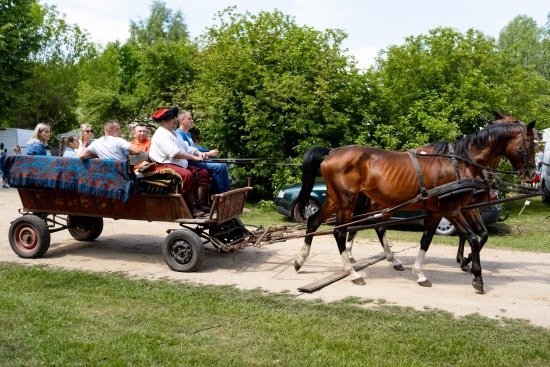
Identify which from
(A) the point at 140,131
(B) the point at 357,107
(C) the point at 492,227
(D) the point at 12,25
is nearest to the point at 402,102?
(B) the point at 357,107

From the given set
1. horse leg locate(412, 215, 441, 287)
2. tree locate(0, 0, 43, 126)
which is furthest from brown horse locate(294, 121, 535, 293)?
tree locate(0, 0, 43, 126)

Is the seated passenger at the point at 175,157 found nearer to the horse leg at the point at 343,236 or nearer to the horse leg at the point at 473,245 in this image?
the horse leg at the point at 343,236

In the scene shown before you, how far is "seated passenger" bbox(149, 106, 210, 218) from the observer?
25.5ft

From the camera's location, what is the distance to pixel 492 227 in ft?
42.2

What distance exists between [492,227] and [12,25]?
22.2m

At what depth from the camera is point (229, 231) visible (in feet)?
27.6

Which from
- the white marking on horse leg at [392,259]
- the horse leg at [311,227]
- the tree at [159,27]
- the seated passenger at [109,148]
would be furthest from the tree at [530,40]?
the seated passenger at [109,148]

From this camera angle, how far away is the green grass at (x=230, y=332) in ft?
15.2

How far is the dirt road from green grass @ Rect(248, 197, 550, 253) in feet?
1.66

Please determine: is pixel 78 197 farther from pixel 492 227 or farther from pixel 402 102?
pixel 402 102

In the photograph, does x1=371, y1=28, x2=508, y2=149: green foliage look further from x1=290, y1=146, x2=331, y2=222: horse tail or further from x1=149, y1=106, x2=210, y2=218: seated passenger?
x1=149, y1=106, x2=210, y2=218: seated passenger

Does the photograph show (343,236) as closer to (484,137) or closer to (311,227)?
(311,227)

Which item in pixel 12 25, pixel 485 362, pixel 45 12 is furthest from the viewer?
pixel 45 12

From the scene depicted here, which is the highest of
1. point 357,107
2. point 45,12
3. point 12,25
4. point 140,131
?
point 45,12
